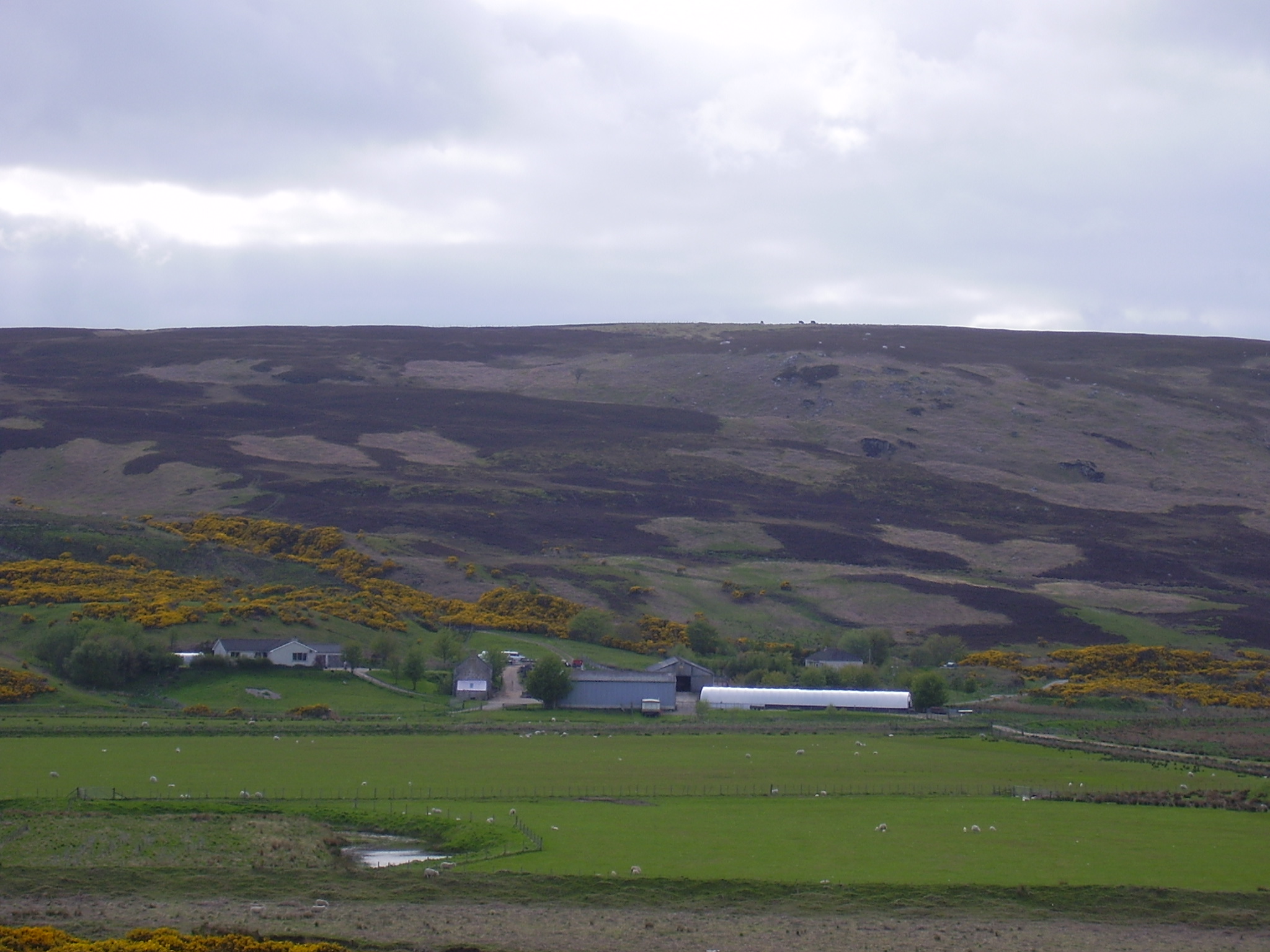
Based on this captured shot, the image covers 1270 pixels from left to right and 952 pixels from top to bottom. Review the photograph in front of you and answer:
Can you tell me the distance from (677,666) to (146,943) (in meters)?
59.5

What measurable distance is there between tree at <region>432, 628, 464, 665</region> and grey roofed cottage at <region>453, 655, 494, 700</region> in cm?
372

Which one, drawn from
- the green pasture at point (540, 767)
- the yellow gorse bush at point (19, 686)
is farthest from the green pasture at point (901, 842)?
the yellow gorse bush at point (19, 686)

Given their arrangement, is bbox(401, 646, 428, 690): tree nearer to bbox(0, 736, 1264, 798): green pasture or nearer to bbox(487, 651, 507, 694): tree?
bbox(487, 651, 507, 694): tree

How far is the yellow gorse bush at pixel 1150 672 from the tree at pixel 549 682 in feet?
99.5

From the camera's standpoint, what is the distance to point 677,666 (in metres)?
79.1

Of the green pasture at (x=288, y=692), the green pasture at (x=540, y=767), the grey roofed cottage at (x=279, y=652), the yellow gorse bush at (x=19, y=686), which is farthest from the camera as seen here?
the grey roofed cottage at (x=279, y=652)

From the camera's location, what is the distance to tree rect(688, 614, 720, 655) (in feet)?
290

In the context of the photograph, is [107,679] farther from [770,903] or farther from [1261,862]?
[1261,862]

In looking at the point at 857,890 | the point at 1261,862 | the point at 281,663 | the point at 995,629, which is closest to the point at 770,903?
the point at 857,890

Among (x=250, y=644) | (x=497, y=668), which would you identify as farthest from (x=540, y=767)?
(x=250, y=644)

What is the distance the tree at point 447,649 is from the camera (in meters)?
75.9

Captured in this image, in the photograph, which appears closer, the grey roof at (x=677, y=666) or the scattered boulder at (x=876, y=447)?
the grey roof at (x=677, y=666)

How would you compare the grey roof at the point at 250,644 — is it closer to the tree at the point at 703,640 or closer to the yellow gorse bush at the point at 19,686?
the yellow gorse bush at the point at 19,686

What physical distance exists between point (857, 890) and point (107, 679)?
169ft
